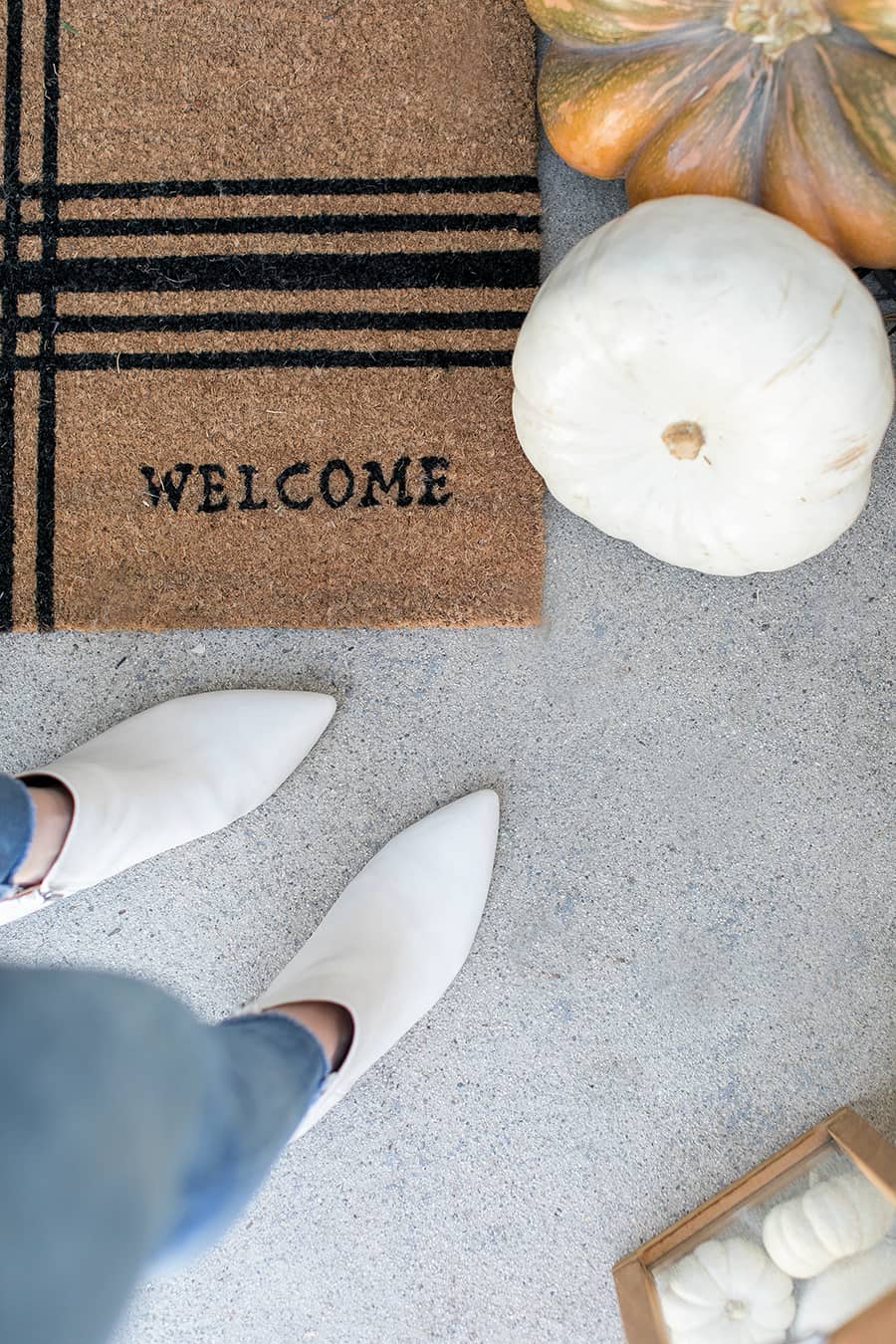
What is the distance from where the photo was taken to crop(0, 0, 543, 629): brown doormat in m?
1.12

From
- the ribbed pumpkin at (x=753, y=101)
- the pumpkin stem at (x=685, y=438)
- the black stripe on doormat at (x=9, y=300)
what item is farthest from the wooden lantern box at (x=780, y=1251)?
the black stripe on doormat at (x=9, y=300)

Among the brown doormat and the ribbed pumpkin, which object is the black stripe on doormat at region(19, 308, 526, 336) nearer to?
the brown doormat

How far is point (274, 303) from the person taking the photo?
3.70 ft

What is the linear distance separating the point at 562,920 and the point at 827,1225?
0.39 meters

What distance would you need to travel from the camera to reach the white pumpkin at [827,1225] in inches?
38.0

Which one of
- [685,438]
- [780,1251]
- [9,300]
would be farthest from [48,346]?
[780,1251]

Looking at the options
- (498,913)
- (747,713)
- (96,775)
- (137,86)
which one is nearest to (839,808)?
(747,713)

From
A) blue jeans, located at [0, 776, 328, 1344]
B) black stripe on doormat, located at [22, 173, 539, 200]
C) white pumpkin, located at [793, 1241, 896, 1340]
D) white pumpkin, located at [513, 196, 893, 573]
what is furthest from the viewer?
black stripe on doormat, located at [22, 173, 539, 200]

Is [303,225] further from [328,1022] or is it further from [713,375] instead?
[328,1022]

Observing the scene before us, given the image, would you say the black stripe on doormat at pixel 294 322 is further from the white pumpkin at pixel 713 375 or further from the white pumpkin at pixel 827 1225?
the white pumpkin at pixel 827 1225

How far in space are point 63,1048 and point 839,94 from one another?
94cm

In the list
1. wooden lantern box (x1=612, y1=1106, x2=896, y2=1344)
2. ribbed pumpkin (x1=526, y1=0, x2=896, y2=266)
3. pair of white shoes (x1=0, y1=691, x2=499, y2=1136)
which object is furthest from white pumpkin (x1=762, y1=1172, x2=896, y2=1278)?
ribbed pumpkin (x1=526, y1=0, x2=896, y2=266)

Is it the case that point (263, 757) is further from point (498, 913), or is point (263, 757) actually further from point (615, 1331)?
point (615, 1331)

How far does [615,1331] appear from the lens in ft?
3.67
